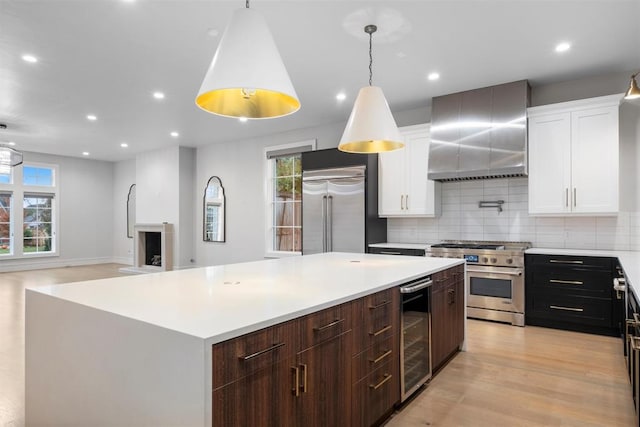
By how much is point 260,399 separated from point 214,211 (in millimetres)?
7305

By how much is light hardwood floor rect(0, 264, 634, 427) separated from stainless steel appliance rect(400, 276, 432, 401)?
15cm

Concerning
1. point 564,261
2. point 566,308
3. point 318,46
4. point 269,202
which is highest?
point 318,46

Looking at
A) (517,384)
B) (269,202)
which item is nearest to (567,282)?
(517,384)

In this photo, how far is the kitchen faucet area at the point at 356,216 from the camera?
4.86ft

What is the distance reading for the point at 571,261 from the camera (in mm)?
3939

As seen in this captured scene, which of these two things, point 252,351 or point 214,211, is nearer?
point 252,351

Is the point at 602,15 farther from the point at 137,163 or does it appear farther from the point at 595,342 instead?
the point at 137,163

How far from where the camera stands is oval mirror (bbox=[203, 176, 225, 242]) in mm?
8117

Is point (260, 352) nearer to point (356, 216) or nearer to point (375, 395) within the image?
point (375, 395)

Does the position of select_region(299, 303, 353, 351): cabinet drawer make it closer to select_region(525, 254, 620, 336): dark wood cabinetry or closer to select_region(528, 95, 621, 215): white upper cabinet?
select_region(525, 254, 620, 336): dark wood cabinetry

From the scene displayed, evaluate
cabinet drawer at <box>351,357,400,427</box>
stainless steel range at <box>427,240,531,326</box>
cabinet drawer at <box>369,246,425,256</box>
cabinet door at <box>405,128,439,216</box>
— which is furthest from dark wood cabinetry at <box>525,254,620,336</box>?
cabinet drawer at <box>351,357,400,427</box>

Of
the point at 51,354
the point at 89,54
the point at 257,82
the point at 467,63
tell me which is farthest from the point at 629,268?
the point at 89,54

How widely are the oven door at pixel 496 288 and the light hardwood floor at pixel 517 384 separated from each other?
0.99 ft

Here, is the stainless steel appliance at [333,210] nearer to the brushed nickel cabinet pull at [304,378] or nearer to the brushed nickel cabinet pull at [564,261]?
the brushed nickel cabinet pull at [564,261]
